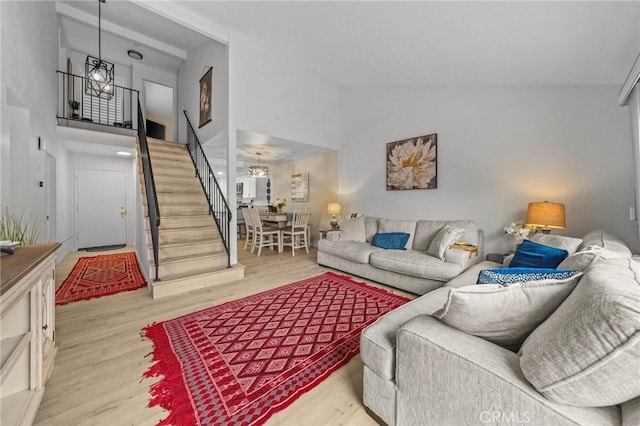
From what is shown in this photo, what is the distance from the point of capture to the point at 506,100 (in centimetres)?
347

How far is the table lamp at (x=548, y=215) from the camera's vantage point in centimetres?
278

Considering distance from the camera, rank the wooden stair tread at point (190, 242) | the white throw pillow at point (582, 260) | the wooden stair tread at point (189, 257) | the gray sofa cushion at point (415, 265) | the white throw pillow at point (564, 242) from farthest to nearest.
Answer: the wooden stair tread at point (190, 242) < the wooden stair tread at point (189, 257) < the gray sofa cushion at point (415, 265) < the white throw pillow at point (564, 242) < the white throw pillow at point (582, 260)

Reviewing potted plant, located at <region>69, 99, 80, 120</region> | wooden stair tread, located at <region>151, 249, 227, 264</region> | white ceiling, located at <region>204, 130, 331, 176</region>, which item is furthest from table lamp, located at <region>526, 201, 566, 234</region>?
potted plant, located at <region>69, 99, 80, 120</region>

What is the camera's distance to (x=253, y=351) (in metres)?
1.81

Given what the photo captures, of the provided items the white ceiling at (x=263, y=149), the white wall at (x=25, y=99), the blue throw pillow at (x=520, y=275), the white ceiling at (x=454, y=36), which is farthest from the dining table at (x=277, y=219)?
the blue throw pillow at (x=520, y=275)

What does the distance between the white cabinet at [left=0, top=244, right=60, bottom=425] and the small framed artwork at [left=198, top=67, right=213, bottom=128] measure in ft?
13.1

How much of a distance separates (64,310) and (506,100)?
237 inches

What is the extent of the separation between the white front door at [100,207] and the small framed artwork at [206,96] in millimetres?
3142

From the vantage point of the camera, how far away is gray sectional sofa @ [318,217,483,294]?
9.18ft

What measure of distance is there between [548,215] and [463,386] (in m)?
2.92

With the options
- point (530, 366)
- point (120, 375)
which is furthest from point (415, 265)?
point (120, 375)

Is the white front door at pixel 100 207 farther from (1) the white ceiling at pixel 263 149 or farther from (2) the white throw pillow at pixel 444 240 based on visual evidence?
(2) the white throw pillow at pixel 444 240

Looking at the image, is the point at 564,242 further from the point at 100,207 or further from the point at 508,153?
the point at 100,207

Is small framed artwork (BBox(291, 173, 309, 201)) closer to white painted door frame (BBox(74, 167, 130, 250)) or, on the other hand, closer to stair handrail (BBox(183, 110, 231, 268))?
stair handrail (BBox(183, 110, 231, 268))
